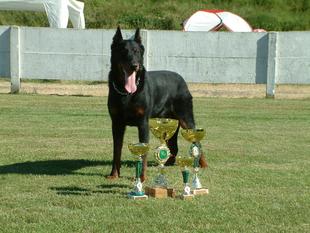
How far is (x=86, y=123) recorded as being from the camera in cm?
1432

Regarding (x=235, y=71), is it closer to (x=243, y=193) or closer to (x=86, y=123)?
(x=86, y=123)

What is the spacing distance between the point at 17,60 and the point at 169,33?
4.76 meters

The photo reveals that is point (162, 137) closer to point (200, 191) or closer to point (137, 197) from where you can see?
point (200, 191)

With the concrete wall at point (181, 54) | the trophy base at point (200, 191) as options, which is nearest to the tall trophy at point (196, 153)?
the trophy base at point (200, 191)

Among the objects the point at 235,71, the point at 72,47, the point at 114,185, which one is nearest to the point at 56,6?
the point at 72,47

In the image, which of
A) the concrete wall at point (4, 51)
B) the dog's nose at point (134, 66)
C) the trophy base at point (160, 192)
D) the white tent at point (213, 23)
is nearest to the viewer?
the trophy base at point (160, 192)

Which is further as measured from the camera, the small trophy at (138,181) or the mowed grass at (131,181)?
the small trophy at (138,181)

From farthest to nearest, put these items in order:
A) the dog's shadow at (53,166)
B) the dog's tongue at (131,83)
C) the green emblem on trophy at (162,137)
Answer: the dog's shadow at (53,166)
the dog's tongue at (131,83)
the green emblem on trophy at (162,137)

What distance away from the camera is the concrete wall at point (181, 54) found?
2319 centimetres

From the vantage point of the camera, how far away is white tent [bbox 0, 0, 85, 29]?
88.4 ft

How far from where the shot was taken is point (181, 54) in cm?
2344

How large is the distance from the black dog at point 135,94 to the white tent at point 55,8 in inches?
725

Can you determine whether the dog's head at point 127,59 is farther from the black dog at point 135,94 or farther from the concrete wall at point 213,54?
the concrete wall at point 213,54

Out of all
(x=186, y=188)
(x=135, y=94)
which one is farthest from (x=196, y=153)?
(x=135, y=94)
